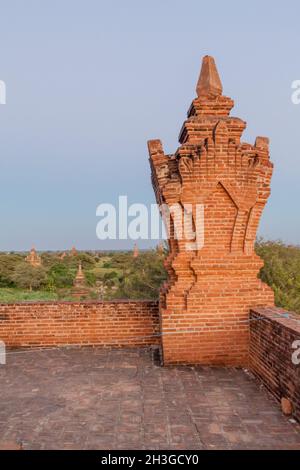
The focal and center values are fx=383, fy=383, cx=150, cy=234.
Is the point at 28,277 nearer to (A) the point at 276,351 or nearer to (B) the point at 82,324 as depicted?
(B) the point at 82,324

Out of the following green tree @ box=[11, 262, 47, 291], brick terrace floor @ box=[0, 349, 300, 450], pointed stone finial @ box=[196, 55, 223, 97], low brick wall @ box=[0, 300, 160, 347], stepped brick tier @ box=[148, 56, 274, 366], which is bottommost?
green tree @ box=[11, 262, 47, 291]

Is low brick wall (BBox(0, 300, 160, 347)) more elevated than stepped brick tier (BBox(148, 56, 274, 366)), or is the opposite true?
stepped brick tier (BBox(148, 56, 274, 366))

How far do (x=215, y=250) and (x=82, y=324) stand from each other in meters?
2.82

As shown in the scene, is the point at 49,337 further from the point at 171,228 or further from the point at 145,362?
the point at 171,228

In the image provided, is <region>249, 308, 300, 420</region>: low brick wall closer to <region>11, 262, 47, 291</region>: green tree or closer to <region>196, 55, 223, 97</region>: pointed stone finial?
<region>196, 55, 223, 97</region>: pointed stone finial

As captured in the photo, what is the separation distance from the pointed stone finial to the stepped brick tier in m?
0.73

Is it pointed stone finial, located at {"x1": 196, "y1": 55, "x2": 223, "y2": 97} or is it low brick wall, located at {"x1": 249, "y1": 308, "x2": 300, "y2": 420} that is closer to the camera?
low brick wall, located at {"x1": 249, "y1": 308, "x2": 300, "y2": 420}

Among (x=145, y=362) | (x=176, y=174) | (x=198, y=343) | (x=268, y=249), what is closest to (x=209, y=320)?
(x=198, y=343)

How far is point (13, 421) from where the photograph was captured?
3.91m

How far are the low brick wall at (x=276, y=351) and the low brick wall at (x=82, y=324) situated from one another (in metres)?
2.04

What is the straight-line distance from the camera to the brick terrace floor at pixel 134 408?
11.5ft

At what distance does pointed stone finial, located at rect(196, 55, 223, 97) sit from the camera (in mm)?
6484

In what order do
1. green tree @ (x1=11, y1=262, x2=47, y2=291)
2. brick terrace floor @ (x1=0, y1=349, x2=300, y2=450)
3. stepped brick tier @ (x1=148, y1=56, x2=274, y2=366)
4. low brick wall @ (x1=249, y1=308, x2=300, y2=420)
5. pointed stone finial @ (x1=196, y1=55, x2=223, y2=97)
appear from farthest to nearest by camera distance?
green tree @ (x1=11, y1=262, x2=47, y2=291), pointed stone finial @ (x1=196, y1=55, x2=223, y2=97), stepped brick tier @ (x1=148, y1=56, x2=274, y2=366), low brick wall @ (x1=249, y1=308, x2=300, y2=420), brick terrace floor @ (x1=0, y1=349, x2=300, y2=450)

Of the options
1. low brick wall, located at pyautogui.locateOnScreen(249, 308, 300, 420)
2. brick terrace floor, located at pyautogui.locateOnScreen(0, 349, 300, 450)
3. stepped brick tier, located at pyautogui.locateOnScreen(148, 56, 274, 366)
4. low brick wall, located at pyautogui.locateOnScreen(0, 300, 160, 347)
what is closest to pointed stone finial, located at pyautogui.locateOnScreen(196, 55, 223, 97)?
stepped brick tier, located at pyautogui.locateOnScreen(148, 56, 274, 366)
